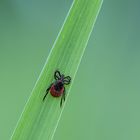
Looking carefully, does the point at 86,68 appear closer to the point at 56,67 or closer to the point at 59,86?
the point at 59,86

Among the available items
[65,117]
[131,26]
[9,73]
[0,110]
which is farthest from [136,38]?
[0,110]

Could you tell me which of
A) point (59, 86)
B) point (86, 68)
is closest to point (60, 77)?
point (59, 86)

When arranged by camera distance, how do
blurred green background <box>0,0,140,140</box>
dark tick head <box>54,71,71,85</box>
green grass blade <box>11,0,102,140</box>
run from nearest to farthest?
1. green grass blade <box>11,0,102,140</box>
2. dark tick head <box>54,71,71,85</box>
3. blurred green background <box>0,0,140,140</box>

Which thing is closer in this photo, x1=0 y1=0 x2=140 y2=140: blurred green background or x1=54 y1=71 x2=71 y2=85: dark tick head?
x1=54 y1=71 x2=71 y2=85: dark tick head

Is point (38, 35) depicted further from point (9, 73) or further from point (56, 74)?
point (56, 74)

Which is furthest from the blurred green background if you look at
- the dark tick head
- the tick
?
the dark tick head

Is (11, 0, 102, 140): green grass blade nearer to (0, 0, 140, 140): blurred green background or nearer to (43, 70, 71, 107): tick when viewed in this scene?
(43, 70, 71, 107): tick
